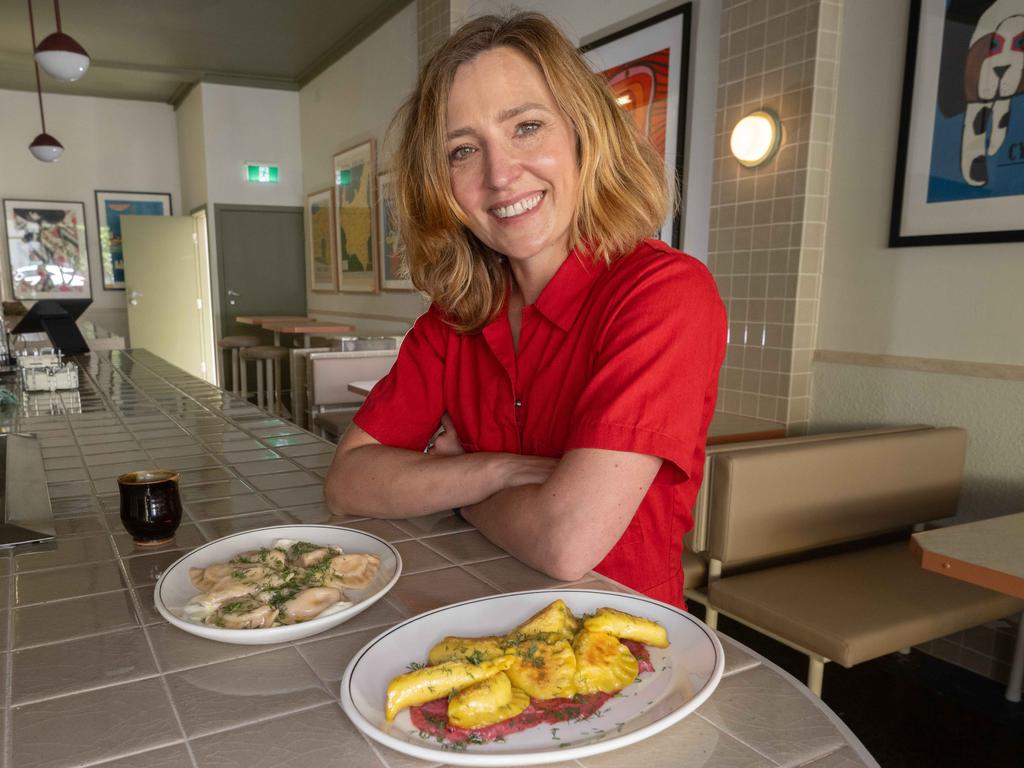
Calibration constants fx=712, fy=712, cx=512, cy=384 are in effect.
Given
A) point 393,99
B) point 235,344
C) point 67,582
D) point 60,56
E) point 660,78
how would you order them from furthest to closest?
1. point 235,344
2. point 393,99
3. point 60,56
4. point 660,78
5. point 67,582

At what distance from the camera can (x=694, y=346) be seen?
102cm

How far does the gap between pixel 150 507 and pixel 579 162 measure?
857mm

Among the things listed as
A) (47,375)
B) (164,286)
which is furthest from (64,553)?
(164,286)

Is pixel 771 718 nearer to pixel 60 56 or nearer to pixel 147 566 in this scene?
pixel 147 566

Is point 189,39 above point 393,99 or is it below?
above

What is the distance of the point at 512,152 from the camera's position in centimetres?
115

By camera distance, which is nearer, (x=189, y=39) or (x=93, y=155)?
(x=189, y=39)

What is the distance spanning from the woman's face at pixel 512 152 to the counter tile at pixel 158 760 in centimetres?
87

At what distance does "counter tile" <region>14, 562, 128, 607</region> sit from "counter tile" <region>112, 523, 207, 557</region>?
5 centimetres

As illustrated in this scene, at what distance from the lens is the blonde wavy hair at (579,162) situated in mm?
1139

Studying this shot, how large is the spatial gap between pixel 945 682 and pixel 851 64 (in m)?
2.27

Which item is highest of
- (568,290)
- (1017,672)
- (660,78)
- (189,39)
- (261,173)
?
(189,39)

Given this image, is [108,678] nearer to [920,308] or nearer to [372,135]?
[920,308]

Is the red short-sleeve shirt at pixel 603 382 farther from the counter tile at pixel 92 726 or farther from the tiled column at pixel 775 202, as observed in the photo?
the tiled column at pixel 775 202
